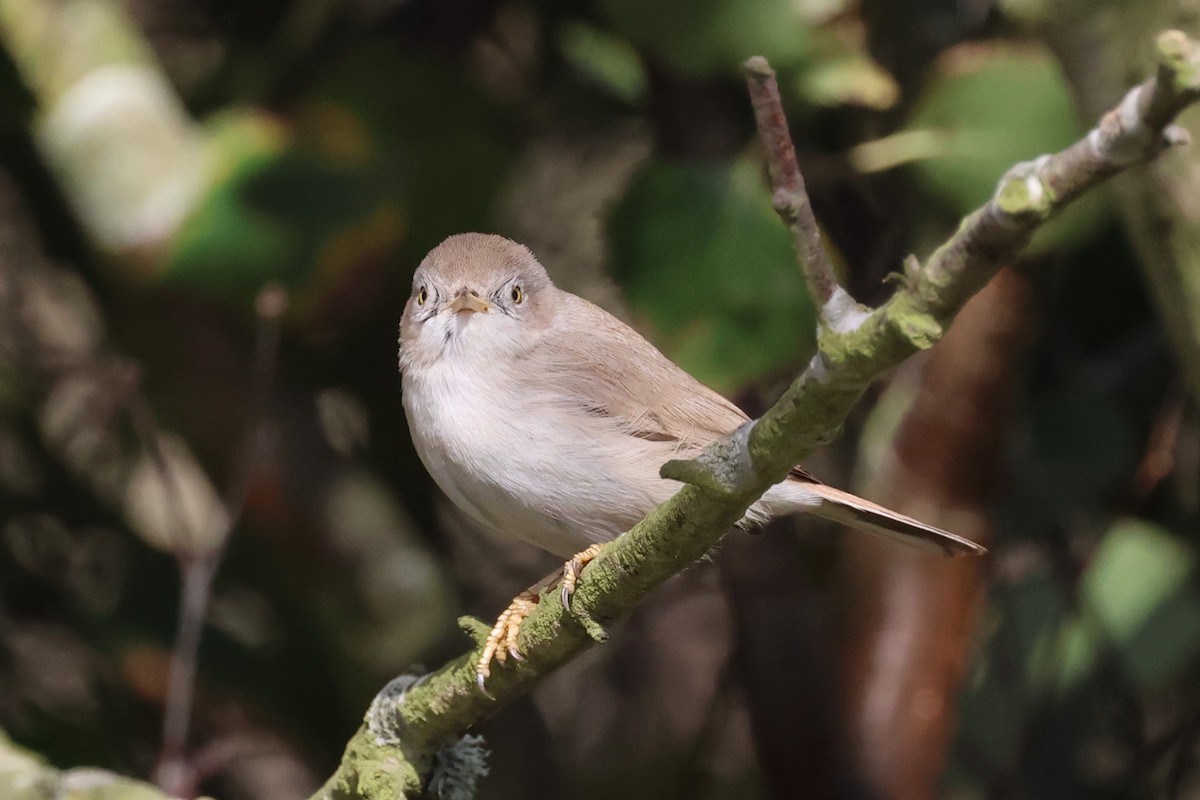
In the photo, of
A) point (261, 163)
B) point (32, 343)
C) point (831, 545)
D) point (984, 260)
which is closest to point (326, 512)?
point (261, 163)

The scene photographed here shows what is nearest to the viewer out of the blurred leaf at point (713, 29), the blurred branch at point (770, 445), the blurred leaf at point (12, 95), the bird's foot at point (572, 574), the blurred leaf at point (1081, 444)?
the blurred branch at point (770, 445)

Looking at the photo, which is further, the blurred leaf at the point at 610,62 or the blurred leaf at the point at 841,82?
the blurred leaf at the point at 610,62

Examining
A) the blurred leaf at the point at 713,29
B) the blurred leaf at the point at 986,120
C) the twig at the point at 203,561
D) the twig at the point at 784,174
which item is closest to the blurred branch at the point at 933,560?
the blurred leaf at the point at 986,120

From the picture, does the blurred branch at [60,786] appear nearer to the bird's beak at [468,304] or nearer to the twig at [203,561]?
the twig at [203,561]

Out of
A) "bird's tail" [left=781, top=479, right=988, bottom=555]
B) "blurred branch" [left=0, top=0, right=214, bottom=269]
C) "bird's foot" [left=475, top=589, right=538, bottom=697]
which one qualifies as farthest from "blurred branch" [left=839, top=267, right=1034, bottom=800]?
"blurred branch" [left=0, top=0, right=214, bottom=269]

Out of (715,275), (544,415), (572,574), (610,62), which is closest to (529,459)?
(544,415)
